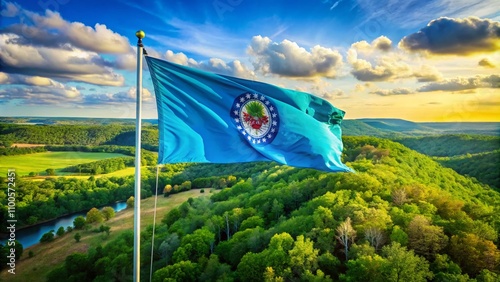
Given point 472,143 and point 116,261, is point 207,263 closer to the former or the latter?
point 116,261

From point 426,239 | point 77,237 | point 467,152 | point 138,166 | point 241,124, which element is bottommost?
point 77,237

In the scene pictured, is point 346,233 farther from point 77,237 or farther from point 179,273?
point 77,237

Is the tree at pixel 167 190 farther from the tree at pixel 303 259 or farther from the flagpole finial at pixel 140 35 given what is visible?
the flagpole finial at pixel 140 35

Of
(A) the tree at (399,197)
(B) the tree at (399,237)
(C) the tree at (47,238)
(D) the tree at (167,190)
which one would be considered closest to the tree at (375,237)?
(B) the tree at (399,237)

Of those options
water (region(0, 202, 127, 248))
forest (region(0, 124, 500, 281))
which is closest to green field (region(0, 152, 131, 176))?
forest (region(0, 124, 500, 281))

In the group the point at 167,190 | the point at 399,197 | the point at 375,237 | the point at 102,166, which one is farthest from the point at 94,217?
the point at 375,237

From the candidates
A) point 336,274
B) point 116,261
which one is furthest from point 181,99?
point 116,261
